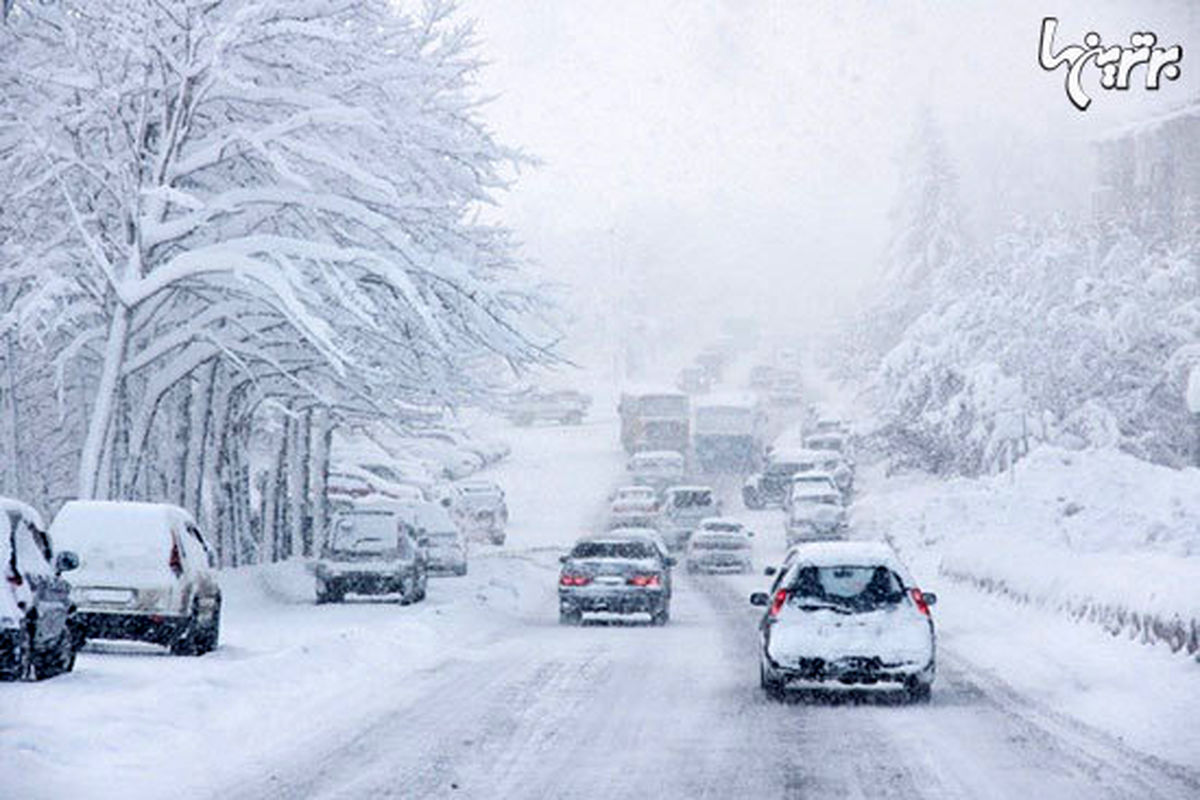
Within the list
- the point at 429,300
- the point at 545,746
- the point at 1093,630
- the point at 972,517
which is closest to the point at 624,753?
the point at 545,746

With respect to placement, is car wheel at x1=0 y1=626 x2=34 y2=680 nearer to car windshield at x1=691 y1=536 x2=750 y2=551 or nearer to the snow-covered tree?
the snow-covered tree

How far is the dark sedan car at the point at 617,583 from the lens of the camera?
35.2m

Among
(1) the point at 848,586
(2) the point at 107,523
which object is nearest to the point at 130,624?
(2) the point at 107,523

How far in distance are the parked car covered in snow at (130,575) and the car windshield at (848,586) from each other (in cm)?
715

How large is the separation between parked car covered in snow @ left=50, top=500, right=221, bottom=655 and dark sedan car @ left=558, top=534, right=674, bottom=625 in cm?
1145

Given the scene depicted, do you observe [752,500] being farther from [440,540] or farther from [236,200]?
[236,200]

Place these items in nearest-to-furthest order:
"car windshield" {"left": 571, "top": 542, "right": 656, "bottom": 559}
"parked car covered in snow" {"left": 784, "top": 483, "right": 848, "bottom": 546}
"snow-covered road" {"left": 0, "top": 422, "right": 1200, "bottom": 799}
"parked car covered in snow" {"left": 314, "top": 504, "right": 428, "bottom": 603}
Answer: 1. "snow-covered road" {"left": 0, "top": 422, "right": 1200, "bottom": 799}
2. "car windshield" {"left": 571, "top": 542, "right": 656, "bottom": 559}
3. "parked car covered in snow" {"left": 314, "top": 504, "right": 428, "bottom": 603}
4. "parked car covered in snow" {"left": 784, "top": 483, "right": 848, "bottom": 546}

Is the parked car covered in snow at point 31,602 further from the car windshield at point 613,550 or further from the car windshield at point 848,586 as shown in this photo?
the car windshield at point 613,550

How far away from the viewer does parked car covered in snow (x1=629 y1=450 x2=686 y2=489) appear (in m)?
82.1

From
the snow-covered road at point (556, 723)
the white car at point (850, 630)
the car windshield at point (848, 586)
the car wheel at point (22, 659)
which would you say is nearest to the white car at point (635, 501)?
the snow-covered road at point (556, 723)

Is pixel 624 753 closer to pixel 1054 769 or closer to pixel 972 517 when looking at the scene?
pixel 1054 769

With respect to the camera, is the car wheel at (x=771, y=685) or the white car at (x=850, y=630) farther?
the car wheel at (x=771, y=685)

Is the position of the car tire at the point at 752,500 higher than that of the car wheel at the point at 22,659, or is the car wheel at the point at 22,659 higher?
the car tire at the point at 752,500

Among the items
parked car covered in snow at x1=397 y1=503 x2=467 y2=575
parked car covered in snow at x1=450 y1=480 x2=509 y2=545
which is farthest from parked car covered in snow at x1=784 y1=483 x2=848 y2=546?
parked car covered in snow at x1=397 y1=503 x2=467 y2=575
